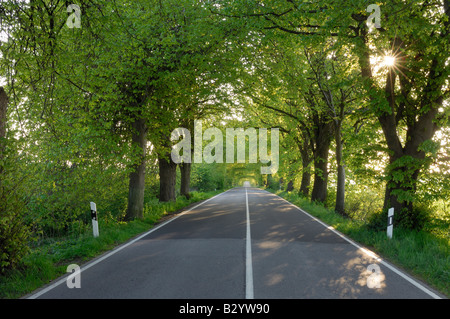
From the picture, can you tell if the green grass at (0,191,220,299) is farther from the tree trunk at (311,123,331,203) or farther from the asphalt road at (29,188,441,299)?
the tree trunk at (311,123,331,203)

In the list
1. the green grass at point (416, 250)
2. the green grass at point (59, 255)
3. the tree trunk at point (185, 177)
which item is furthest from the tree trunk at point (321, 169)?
the green grass at point (59, 255)

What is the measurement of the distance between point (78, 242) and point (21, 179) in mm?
3280

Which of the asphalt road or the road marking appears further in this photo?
the asphalt road

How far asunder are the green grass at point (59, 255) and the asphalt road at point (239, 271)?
1.23ft

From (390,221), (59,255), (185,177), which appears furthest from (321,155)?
(59,255)

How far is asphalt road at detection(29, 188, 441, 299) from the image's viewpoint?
4785 millimetres

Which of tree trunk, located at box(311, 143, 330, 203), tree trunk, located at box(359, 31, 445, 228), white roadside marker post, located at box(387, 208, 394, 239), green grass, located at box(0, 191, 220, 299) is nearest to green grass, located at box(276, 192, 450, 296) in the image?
white roadside marker post, located at box(387, 208, 394, 239)

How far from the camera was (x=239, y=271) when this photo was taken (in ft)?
19.2

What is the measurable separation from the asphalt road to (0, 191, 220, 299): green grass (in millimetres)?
373

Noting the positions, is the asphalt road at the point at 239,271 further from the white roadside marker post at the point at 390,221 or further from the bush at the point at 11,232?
the white roadside marker post at the point at 390,221

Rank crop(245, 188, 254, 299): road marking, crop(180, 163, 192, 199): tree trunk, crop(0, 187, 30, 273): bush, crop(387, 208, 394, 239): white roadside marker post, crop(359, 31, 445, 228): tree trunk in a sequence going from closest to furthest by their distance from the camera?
crop(245, 188, 254, 299): road marking
crop(0, 187, 30, 273): bush
crop(387, 208, 394, 239): white roadside marker post
crop(359, 31, 445, 228): tree trunk
crop(180, 163, 192, 199): tree trunk

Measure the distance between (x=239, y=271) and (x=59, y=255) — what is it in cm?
454
